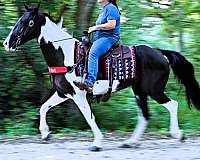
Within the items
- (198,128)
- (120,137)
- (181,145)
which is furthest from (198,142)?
(198,128)

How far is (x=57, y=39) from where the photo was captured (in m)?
8.44

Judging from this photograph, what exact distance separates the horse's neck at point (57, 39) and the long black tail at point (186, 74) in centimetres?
179

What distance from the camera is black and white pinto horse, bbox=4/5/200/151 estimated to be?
8.29m

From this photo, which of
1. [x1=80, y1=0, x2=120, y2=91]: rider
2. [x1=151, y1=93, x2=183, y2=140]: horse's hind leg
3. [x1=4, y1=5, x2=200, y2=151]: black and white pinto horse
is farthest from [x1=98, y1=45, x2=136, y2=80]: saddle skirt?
[x1=151, y1=93, x2=183, y2=140]: horse's hind leg

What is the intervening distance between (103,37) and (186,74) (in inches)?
77.9

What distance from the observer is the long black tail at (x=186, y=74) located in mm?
9141

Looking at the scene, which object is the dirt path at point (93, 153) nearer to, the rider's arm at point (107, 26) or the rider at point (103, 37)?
the rider at point (103, 37)

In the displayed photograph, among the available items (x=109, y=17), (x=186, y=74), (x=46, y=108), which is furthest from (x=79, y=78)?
(x=186, y=74)

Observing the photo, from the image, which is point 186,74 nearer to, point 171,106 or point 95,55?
point 171,106

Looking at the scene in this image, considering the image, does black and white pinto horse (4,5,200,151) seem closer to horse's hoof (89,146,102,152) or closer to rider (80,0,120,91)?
horse's hoof (89,146,102,152)

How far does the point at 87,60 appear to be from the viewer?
27.0 ft

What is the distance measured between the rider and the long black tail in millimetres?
1335

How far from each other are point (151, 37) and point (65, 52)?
5681 mm

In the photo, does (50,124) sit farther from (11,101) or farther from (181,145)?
Result: (181,145)
